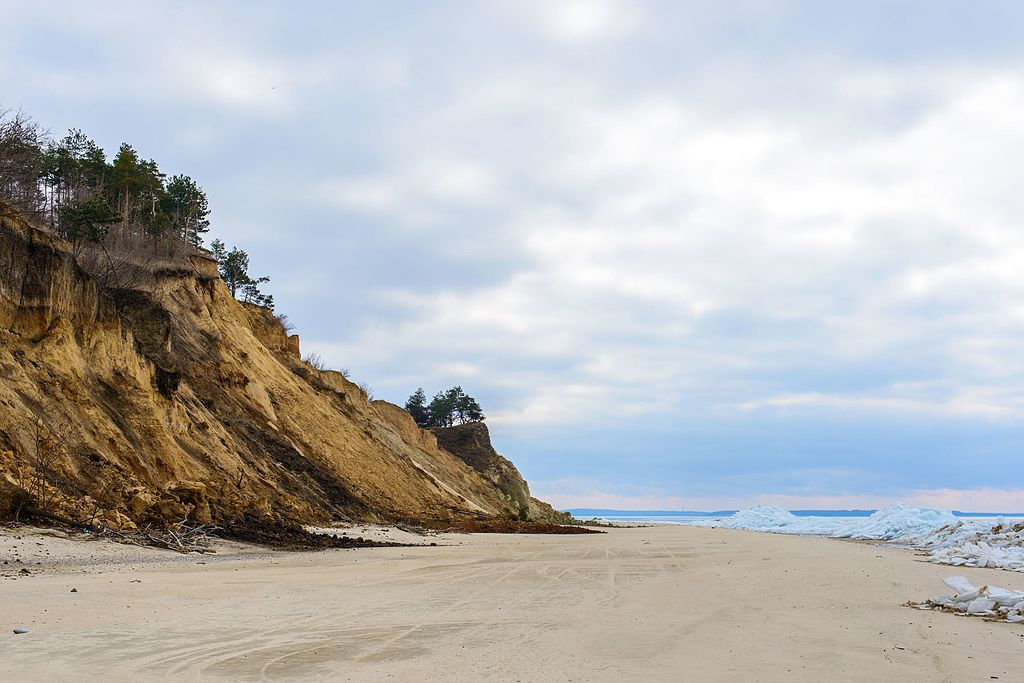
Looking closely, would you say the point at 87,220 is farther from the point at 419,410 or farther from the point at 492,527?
the point at 419,410

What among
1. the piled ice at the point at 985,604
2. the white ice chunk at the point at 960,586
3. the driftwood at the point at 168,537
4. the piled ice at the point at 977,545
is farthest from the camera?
the piled ice at the point at 977,545

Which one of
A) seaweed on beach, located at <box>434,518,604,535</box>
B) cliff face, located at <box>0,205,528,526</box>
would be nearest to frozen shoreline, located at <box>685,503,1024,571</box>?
seaweed on beach, located at <box>434,518,604,535</box>

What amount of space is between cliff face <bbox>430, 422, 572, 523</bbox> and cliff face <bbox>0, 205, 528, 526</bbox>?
14986mm

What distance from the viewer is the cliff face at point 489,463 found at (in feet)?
188

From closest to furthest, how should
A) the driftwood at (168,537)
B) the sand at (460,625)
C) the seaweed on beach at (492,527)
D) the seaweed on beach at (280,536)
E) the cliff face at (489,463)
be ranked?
the sand at (460,625)
the driftwood at (168,537)
the seaweed on beach at (280,536)
the seaweed on beach at (492,527)
the cliff face at (489,463)

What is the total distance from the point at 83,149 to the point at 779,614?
173 ft

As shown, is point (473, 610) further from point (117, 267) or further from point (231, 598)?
point (117, 267)

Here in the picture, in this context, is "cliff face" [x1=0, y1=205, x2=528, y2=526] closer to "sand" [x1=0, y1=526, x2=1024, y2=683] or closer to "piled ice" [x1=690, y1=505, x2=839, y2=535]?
"sand" [x1=0, y1=526, x2=1024, y2=683]

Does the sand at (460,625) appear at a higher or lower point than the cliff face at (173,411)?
lower

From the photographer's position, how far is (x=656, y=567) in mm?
17125

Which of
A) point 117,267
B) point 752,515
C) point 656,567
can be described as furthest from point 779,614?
point 752,515

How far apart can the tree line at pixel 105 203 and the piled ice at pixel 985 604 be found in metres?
24.0

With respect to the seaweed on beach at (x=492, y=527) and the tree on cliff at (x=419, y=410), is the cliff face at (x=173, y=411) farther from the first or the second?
the tree on cliff at (x=419, y=410)

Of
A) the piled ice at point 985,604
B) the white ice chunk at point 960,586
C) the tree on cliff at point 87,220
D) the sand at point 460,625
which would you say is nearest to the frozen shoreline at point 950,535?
the sand at point 460,625
